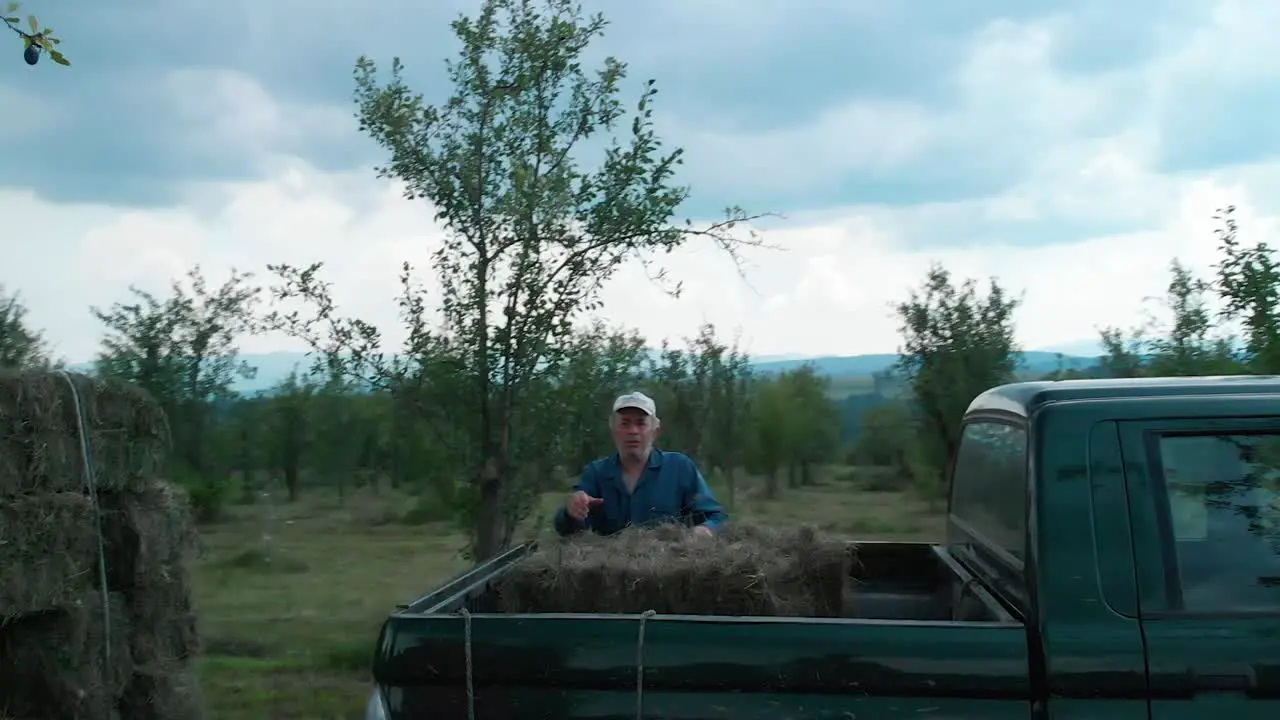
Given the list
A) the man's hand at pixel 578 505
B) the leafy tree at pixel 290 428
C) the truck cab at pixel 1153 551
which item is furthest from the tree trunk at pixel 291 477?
the truck cab at pixel 1153 551

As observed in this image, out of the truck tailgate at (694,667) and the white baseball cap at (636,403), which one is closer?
the truck tailgate at (694,667)

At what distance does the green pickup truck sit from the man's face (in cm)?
220

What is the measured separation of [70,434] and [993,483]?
4.42 m

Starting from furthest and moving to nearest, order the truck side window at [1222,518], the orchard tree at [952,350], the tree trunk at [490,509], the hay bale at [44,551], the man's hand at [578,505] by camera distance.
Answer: the orchard tree at [952,350] < the tree trunk at [490,509] < the hay bale at [44,551] < the man's hand at [578,505] < the truck side window at [1222,518]

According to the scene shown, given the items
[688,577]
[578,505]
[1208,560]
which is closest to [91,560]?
[578,505]

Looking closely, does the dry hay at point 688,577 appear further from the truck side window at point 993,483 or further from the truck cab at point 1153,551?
the truck cab at point 1153,551

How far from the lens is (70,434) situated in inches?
219

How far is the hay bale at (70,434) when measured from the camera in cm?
534

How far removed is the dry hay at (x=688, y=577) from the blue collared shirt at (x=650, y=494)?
134cm

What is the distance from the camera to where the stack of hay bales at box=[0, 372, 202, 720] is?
5309 millimetres

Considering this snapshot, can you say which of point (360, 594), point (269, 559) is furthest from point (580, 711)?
point (269, 559)

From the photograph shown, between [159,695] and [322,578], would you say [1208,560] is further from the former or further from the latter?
Answer: [322,578]

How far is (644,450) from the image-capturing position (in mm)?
5086

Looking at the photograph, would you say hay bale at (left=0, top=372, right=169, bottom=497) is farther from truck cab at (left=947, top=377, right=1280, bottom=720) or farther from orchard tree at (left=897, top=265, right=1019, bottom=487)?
orchard tree at (left=897, top=265, right=1019, bottom=487)
